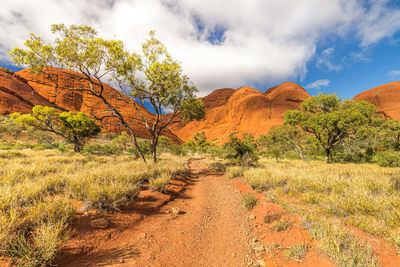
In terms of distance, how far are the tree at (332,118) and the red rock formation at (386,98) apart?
9157 cm

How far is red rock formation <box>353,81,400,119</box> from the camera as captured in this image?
72125 mm

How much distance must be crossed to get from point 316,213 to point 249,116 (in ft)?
271

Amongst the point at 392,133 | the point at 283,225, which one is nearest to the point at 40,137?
the point at 283,225

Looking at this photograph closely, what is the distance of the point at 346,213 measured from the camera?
3891 mm

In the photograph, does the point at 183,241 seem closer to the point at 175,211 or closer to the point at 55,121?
the point at 175,211

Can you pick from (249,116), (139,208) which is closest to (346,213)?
(139,208)

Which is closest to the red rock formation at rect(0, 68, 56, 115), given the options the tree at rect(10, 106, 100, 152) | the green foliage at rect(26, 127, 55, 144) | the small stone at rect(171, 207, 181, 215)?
the green foliage at rect(26, 127, 55, 144)

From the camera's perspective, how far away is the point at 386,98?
78375mm

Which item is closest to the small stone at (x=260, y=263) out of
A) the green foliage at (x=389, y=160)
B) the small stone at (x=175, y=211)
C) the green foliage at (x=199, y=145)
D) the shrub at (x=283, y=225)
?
the shrub at (x=283, y=225)

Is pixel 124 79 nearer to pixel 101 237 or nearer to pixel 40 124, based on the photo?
pixel 101 237

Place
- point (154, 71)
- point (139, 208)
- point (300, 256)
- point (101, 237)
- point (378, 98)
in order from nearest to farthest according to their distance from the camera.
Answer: point (300, 256)
point (101, 237)
point (139, 208)
point (154, 71)
point (378, 98)

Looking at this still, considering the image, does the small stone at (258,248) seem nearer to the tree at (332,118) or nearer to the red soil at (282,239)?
the red soil at (282,239)

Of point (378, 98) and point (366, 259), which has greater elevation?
point (378, 98)

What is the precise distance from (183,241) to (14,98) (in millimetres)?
98439
